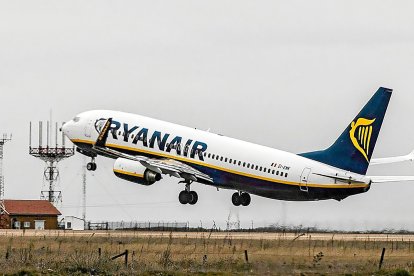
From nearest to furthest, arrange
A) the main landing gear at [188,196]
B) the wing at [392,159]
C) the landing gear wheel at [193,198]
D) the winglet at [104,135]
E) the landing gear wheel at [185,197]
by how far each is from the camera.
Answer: the wing at [392,159] < the landing gear wheel at [193,198] < the main landing gear at [188,196] < the landing gear wheel at [185,197] < the winglet at [104,135]

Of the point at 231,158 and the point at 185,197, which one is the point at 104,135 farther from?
the point at 231,158

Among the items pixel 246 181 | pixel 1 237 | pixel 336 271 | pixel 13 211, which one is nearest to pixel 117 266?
pixel 336 271

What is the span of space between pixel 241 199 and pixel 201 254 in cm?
2521

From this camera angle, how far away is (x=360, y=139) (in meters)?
91.2

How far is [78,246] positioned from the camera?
271 feet

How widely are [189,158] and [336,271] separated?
37488mm

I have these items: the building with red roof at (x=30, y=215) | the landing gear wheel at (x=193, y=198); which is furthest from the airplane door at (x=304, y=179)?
the building with red roof at (x=30, y=215)

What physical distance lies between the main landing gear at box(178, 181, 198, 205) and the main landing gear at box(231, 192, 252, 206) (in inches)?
126

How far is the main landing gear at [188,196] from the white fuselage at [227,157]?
8.94ft

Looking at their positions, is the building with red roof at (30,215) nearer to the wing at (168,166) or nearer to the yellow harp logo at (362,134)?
the wing at (168,166)

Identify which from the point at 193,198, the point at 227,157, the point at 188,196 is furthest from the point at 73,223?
the point at 227,157

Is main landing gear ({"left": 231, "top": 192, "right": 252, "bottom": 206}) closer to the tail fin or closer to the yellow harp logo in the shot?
the tail fin

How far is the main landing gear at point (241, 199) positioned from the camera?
10206cm

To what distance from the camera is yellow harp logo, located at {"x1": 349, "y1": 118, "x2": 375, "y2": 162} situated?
3563 inches
